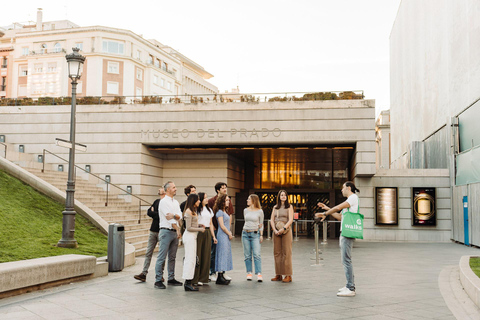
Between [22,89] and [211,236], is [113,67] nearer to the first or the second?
[22,89]

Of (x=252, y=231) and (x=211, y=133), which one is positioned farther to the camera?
(x=211, y=133)

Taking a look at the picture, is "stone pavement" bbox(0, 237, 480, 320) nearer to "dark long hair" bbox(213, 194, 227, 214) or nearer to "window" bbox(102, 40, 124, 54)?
"dark long hair" bbox(213, 194, 227, 214)

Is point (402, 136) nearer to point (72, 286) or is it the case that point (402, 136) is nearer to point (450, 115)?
point (450, 115)

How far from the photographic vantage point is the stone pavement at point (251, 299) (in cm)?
683

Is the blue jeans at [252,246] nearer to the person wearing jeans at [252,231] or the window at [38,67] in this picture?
the person wearing jeans at [252,231]

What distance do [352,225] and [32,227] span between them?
880cm

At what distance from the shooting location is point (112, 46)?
6712cm

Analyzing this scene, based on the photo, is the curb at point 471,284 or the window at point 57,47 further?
the window at point 57,47

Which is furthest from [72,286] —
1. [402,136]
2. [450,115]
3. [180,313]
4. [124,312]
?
[402,136]

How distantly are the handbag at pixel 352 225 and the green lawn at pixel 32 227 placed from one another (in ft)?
20.9

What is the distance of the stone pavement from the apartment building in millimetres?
57300

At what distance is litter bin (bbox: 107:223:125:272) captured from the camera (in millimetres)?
10875

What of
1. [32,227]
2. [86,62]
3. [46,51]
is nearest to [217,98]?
[32,227]

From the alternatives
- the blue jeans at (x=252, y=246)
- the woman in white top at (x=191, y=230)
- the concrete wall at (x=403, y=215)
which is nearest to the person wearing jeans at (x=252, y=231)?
the blue jeans at (x=252, y=246)
